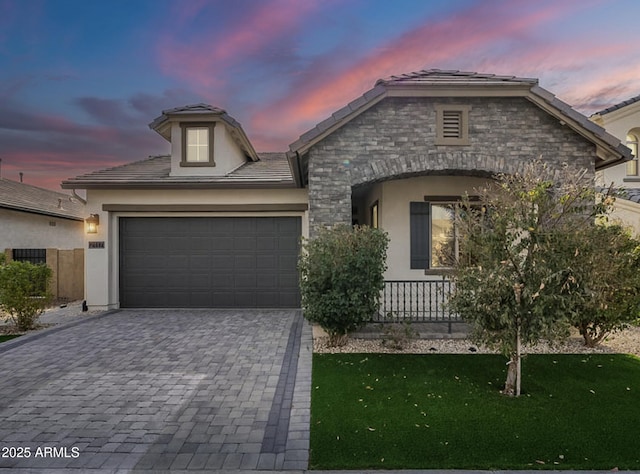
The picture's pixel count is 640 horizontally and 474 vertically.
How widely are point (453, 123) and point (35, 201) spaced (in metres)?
18.5

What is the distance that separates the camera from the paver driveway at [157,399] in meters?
3.43

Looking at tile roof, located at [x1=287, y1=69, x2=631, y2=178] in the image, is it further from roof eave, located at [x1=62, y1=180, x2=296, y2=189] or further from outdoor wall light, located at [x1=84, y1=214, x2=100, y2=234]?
outdoor wall light, located at [x1=84, y1=214, x2=100, y2=234]

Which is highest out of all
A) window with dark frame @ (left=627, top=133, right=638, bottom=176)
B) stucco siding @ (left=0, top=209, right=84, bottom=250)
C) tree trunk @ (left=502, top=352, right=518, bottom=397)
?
window with dark frame @ (left=627, top=133, right=638, bottom=176)

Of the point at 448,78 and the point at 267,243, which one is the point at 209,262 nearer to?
the point at 267,243

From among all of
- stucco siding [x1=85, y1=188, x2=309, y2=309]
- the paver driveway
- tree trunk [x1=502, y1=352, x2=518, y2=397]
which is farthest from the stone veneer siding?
tree trunk [x1=502, y1=352, x2=518, y2=397]

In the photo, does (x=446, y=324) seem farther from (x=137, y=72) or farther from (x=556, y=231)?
(x=137, y=72)

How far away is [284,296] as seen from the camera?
10.5m

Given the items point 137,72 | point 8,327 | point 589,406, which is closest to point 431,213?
point 589,406

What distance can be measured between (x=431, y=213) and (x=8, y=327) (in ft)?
37.5

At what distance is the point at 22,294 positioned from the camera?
26.7 ft

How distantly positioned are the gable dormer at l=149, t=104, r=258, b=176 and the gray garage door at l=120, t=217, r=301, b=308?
1.73 metres

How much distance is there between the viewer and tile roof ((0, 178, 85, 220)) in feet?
46.2

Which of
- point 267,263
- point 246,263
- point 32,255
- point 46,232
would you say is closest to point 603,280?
point 267,263

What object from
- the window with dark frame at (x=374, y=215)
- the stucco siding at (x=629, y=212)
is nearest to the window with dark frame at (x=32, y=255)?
the window with dark frame at (x=374, y=215)
